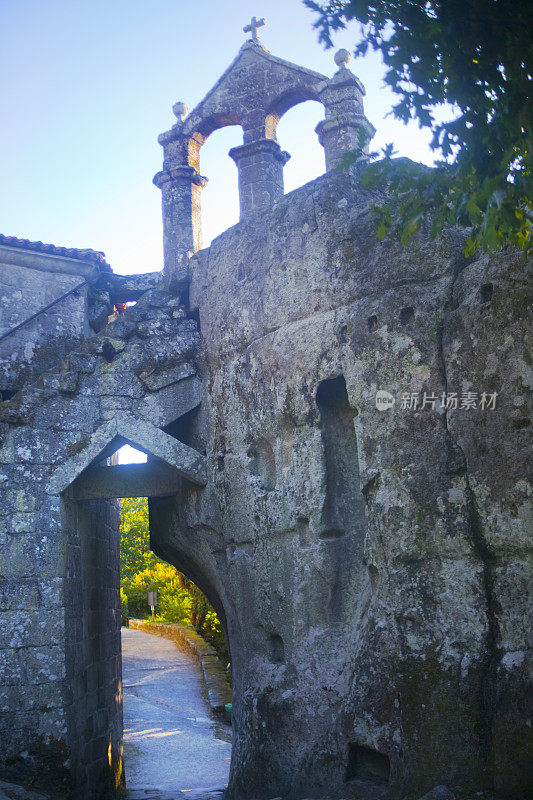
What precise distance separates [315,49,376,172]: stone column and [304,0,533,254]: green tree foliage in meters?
4.93

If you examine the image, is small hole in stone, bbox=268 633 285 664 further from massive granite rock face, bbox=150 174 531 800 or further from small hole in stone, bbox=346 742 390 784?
small hole in stone, bbox=346 742 390 784

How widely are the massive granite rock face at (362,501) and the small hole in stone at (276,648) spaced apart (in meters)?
0.03

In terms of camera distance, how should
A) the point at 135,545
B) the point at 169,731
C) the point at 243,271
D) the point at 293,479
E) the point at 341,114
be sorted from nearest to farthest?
the point at 293,479 → the point at 243,271 → the point at 341,114 → the point at 169,731 → the point at 135,545

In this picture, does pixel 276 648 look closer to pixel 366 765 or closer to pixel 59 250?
pixel 366 765

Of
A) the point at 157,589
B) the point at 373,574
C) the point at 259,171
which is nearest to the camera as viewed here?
the point at 373,574

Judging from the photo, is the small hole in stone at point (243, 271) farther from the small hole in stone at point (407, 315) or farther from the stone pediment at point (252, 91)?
the stone pediment at point (252, 91)

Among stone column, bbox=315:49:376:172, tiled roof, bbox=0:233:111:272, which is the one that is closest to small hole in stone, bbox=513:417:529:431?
stone column, bbox=315:49:376:172

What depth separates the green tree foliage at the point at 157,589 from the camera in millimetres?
18328

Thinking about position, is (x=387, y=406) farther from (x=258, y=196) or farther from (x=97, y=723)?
(x=97, y=723)

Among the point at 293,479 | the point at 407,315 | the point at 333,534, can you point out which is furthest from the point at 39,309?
the point at 407,315

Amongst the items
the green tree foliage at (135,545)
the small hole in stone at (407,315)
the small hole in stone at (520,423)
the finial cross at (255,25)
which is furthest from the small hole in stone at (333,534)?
the green tree foliage at (135,545)

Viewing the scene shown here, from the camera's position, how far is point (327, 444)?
681cm

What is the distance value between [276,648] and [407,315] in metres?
3.19

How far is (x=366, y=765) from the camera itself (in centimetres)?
595
